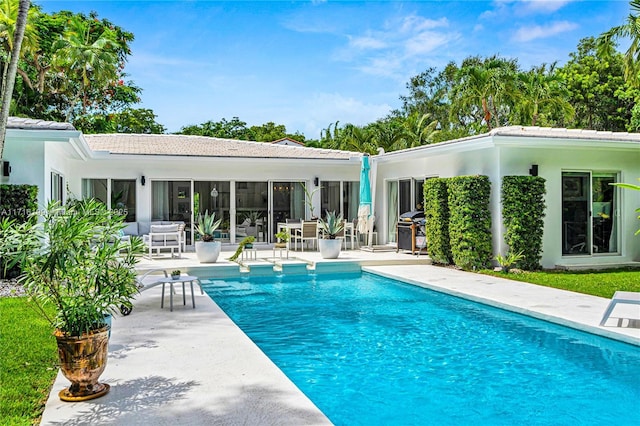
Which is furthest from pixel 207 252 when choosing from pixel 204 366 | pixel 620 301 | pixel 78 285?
pixel 620 301

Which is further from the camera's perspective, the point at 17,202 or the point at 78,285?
the point at 17,202

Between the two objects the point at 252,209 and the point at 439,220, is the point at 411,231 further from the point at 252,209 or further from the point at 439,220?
the point at 252,209

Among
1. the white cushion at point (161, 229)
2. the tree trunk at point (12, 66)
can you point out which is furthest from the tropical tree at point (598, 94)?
the tree trunk at point (12, 66)

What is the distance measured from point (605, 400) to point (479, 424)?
1.51m

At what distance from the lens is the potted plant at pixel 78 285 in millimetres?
4324

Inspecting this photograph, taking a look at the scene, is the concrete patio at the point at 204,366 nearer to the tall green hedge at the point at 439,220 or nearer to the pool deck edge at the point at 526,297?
the pool deck edge at the point at 526,297

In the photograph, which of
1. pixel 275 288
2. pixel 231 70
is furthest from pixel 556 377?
pixel 231 70

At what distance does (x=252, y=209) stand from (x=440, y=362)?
13153 millimetres

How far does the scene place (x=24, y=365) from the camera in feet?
18.6

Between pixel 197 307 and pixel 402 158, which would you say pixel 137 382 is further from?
pixel 402 158

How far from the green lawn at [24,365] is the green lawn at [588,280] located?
28.7 feet

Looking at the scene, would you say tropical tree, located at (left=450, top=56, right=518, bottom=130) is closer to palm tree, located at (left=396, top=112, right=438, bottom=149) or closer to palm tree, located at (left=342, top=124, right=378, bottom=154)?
palm tree, located at (left=396, top=112, right=438, bottom=149)

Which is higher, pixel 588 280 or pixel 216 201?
pixel 216 201

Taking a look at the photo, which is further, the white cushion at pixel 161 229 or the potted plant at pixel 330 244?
the white cushion at pixel 161 229
